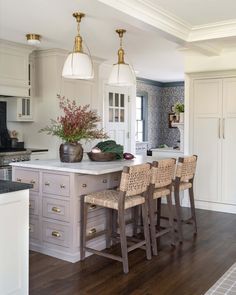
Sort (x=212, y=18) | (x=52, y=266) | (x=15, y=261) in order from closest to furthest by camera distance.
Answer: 1. (x=15, y=261)
2. (x=52, y=266)
3. (x=212, y=18)

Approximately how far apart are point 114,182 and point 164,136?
654cm

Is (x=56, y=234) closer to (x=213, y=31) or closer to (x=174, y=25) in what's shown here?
(x=174, y=25)

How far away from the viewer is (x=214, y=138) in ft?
17.8

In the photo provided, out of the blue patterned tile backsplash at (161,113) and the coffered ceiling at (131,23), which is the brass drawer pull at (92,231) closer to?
the coffered ceiling at (131,23)

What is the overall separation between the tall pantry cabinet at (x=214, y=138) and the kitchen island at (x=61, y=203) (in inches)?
86.2

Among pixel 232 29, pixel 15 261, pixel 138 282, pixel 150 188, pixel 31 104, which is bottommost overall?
pixel 138 282

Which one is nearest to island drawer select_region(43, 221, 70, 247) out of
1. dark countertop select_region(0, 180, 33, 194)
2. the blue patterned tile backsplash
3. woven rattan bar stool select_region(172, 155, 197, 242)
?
dark countertop select_region(0, 180, 33, 194)

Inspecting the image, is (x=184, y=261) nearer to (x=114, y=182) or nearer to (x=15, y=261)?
(x=114, y=182)

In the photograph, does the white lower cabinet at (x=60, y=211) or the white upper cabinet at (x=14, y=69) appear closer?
the white lower cabinet at (x=60, y=211)

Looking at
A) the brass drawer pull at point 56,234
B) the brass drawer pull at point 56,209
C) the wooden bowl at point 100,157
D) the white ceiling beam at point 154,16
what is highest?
the white ceiling beam at point 154,16

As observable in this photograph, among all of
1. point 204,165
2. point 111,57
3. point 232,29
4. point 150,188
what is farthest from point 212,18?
point 111,57

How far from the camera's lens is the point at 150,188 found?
3.57 metres

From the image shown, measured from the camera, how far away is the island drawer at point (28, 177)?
366 cm

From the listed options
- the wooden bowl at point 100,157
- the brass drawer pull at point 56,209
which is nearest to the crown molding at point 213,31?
the wooden bowl at point 100,157
